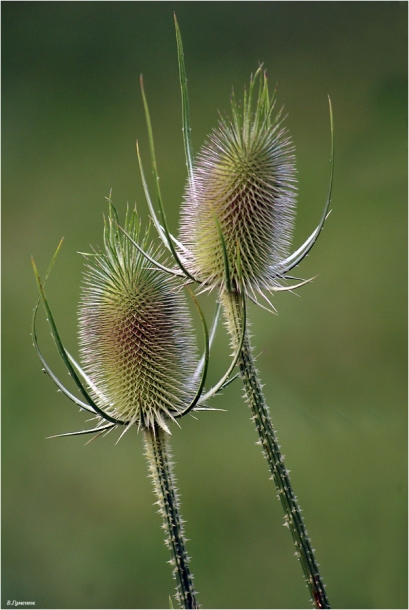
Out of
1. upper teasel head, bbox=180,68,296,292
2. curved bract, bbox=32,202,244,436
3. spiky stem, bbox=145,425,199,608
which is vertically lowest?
spiky stem, bbox=145,425,199,608

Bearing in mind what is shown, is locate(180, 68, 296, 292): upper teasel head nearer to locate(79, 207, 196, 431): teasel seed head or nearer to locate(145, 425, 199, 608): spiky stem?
locate(79, 207, 196, 431): teasel seed head

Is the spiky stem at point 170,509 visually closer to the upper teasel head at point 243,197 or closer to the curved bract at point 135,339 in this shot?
the curved bract at point 135,339

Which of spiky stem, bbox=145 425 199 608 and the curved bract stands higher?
the curved bract

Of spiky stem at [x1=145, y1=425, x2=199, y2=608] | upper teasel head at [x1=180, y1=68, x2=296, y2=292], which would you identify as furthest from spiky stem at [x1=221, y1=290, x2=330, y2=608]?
spiky stem at [x1=145, y1=425, x2=199, y2=608]

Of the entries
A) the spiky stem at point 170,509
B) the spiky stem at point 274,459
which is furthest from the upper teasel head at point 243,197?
the spiky stem at point 170,509

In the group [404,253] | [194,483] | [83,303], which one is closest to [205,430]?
[194,483]

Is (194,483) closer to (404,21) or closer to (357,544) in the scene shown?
(357,544)

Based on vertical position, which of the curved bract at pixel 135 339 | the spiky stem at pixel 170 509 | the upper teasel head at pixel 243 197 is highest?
the upper teasel head at pixel 243 197
